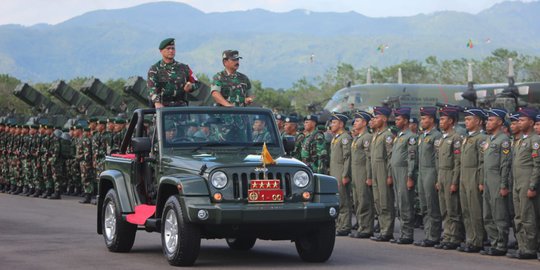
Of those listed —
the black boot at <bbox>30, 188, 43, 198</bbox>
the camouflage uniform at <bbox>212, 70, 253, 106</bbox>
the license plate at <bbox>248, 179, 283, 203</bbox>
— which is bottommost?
the black boot at <bbox>30, 188, 43, 198</bbox>

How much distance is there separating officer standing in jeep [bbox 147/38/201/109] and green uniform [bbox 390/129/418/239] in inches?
133

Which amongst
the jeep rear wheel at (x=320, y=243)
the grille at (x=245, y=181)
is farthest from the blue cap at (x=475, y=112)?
the grille at (x=245, y=181)

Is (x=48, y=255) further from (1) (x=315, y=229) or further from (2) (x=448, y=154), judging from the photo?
(2) (x=448, y=154)

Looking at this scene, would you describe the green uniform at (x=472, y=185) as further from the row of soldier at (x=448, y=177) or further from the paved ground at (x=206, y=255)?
the paved ground at (x=206, y=255)

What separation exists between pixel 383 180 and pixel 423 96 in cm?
3256

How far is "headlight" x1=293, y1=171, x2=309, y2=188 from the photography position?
39.3 ft

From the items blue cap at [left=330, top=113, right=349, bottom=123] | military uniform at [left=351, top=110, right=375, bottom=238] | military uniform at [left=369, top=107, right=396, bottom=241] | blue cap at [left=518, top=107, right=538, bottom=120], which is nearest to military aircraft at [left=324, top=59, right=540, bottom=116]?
blue cap at [left=330, top=113, right=349, bottom=123]

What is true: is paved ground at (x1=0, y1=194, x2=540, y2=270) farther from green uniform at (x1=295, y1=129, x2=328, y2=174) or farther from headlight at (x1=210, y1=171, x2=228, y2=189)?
green uniform at (x1=295, y1=129, x2=328, y2=174)

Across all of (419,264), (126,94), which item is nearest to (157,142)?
(419,264)

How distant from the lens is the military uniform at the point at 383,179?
16234 mm

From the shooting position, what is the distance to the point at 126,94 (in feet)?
123

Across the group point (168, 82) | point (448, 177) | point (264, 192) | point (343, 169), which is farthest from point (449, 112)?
point (264, 192)

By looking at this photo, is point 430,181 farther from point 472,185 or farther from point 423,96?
point 423,96

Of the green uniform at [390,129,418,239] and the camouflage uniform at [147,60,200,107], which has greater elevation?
the camouflage uniform at [147,60,200,107]
